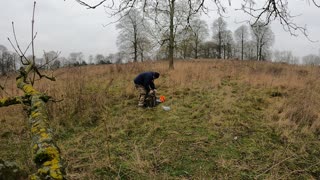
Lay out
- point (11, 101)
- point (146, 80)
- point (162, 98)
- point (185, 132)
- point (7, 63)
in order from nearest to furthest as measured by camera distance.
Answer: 1. point (11, 101)
2. point (185, 132)
3. point (146, 80)
4. point (162, 98)
5. point (7, 63)

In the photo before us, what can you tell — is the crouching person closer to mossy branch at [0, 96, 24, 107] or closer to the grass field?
the grass field

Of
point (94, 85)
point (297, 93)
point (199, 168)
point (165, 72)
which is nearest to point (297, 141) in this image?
point (199, 168)

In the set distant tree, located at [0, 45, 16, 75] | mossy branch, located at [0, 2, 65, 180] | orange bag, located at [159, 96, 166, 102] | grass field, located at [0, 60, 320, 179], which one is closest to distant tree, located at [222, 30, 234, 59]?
distant tree, located at [0, 45, 16, 75]

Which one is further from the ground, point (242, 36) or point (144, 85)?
point (242, 36)

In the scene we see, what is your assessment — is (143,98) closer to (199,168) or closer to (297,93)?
(199,168)

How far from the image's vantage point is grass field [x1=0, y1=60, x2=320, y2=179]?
5.07m

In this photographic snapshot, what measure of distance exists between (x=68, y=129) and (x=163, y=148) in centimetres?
257

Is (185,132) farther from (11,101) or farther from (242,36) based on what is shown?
(242,36)

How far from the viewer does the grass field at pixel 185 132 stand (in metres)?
5.07

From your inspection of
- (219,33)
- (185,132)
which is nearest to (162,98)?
(185,132)

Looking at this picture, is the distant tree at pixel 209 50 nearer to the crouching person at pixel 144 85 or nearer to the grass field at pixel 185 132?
the grass field at pixel 185 132

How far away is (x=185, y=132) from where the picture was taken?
6.66 m

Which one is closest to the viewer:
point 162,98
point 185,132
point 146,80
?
point 185,132

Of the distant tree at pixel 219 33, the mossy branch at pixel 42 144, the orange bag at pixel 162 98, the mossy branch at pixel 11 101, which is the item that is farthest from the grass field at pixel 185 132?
the distant tree at pixel 219 33
